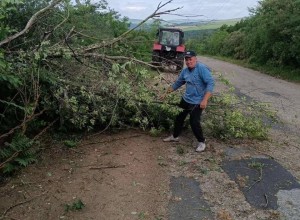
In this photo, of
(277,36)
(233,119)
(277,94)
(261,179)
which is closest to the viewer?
(261,179)

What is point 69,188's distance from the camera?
4965mm

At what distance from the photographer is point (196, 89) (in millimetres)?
6223

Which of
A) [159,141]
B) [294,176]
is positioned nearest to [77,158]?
[159,141]

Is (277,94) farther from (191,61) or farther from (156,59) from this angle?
(191,61)

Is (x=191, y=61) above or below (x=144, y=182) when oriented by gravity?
above

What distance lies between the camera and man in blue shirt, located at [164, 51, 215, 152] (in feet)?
19.9

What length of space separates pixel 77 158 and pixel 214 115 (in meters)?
2.51

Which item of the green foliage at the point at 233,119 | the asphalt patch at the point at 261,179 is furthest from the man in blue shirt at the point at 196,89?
the asphalt patch at the point at 261,179

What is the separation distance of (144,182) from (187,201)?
2.31 feet

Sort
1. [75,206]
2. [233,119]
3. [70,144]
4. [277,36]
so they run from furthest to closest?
[277,36]
[233,119]
[70,144]
[75,206]

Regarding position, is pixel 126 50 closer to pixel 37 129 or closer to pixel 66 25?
pixel 66 25

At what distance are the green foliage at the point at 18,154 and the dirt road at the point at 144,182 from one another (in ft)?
0.39

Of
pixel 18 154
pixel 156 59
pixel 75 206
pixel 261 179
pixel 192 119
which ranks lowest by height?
pixel 261 179

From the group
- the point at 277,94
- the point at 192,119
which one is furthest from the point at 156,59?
the point at 277,94
